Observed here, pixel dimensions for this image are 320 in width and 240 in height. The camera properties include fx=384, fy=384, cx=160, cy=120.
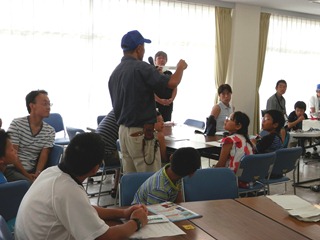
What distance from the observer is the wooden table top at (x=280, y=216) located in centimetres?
179

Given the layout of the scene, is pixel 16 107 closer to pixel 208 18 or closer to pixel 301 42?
pixel 208 18

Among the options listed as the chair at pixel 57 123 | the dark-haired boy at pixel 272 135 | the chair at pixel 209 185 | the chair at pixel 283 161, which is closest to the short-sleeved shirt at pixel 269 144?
the dark-haired boy at pixel 272 135

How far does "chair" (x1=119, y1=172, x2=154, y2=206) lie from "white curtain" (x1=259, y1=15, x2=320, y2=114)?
6.17m

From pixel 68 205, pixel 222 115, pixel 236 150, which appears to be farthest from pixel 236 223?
pixel 222 115

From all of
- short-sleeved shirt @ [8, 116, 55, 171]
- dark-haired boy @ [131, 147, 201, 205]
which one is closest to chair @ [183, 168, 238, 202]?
dark-haired boy @ [131, 147, 201, 205]

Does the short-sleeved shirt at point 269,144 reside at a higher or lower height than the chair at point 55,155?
higher

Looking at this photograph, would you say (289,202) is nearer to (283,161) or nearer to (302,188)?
(283,161)

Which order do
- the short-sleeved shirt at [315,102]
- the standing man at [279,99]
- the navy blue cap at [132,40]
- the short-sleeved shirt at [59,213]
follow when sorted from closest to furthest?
the short-sleeved shirt at [59,213]
the navy blue cap at [132,40]
the standing man at [279,99]
the short-sleeved shirt at [315,102]

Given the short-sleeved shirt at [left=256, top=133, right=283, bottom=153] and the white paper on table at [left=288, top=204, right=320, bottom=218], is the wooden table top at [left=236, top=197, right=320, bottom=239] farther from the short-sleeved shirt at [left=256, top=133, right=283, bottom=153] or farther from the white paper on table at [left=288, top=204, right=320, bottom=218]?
the short-sleeved shirt at [left=256, top=133, right=283, bottom=153]

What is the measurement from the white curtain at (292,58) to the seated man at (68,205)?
6.93m

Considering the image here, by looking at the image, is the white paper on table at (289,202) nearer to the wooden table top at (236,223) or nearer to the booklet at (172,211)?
the wooden table top at (236,223)

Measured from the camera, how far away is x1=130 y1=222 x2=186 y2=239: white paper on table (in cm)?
162

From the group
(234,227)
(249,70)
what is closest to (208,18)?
(249,70)

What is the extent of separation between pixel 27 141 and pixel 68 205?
2088 millimetres
